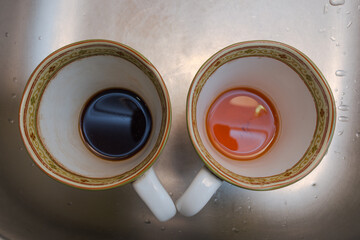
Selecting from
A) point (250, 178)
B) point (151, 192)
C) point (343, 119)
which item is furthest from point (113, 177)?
point (343, 119)

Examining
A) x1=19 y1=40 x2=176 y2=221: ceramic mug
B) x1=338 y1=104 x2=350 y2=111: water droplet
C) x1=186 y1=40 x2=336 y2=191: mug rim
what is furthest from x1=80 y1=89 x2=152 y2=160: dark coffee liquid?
x1=338 y1=104 x2=350 y2=111: water droplet

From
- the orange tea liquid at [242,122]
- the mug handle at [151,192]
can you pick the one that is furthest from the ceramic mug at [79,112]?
the orange tea liquid at [242,122]

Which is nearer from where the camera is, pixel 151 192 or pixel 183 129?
pixel 151 192

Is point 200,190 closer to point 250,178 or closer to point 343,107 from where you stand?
point 250,178

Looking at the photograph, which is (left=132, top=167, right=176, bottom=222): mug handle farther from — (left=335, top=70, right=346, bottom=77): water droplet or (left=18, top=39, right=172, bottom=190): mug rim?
(left=335, top=70, right=346, bottom=77): water droplet

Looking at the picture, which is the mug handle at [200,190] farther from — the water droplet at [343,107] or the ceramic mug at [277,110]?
the water droplet at [343,107]

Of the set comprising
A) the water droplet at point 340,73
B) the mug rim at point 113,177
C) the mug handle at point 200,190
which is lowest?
the mug handle at point 200,190
